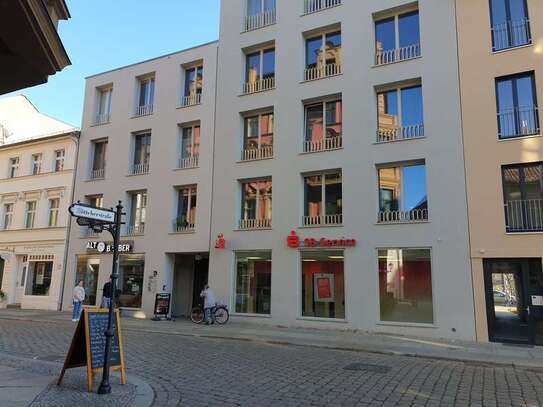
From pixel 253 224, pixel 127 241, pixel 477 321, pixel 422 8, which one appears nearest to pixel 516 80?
pixel 422 8

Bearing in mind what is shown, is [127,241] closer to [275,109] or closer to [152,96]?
[152,96]

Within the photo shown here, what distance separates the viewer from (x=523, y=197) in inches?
605

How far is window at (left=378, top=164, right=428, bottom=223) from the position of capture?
17.2 metres

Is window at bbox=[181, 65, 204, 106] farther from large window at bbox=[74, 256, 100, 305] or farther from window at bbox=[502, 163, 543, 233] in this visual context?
window at bbox=[502, 163, 543, 233]

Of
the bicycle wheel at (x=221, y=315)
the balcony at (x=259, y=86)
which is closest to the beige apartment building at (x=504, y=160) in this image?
the balcony at (x=259, y=86)

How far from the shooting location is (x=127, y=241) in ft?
77.0

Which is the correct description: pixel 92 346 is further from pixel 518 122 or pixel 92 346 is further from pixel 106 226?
pixel 518 122

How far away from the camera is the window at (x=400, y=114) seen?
17.9m

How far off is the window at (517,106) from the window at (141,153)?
54.0 feet

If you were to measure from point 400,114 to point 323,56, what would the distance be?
15.1 feet

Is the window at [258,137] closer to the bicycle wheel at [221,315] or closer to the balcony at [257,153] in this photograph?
the balcony at [257,153]

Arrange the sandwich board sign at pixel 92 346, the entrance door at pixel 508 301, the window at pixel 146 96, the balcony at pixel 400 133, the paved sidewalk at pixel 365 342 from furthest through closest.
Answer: the window at pixel 146 96 < the balcony at pixel 400 133 < the entrance door at pixel 508 301 < the paved sidewalk at pixel 365 342 < the sandwich board sign at pixel 92 346

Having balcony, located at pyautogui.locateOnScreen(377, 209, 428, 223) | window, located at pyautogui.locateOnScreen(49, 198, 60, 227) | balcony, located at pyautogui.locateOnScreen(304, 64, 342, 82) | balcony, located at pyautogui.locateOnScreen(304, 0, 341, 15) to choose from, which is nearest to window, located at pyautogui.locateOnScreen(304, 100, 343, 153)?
balcony, located at pyautogui.locateOnScreen(304, 64, 342, 82)

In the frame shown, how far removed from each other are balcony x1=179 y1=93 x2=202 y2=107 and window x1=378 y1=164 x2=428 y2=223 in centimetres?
1008
